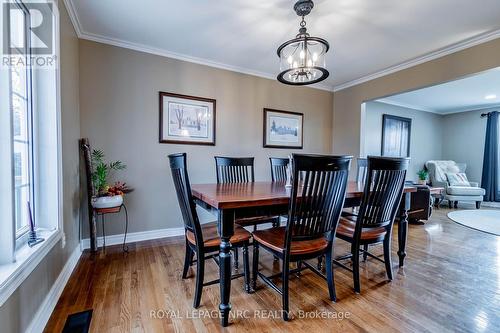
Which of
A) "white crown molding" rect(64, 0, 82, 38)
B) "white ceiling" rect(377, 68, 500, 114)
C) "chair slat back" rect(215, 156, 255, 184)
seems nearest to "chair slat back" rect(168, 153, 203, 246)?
"chair slat back" rect(215, 156, 255, 184)

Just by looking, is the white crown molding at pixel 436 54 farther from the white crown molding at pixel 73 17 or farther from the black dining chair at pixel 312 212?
the white crown molding at pixel 73 17

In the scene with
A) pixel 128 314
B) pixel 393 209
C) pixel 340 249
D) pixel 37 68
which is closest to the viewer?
pixel 128 314

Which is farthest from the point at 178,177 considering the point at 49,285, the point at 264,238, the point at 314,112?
the point at 314,112

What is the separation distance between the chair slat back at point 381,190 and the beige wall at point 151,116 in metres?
2.14

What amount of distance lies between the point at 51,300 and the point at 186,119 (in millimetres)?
2303

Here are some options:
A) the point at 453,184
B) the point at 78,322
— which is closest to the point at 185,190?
the point at 78,322

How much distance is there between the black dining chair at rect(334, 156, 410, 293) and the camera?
1.84 m

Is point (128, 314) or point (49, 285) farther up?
point (49, 285)

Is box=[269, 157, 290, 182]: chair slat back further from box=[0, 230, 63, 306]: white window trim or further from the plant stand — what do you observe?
box=[0, 230, 63, 306]: white window trim

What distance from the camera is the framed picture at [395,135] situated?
5.57 m

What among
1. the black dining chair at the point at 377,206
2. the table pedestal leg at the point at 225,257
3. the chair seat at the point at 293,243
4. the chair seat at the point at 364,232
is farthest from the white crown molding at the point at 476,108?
the table pedestal leg at the point at 225,257

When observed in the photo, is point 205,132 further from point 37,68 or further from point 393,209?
point 393,209

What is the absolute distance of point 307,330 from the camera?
1.47 metres

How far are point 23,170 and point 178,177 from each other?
986mm
